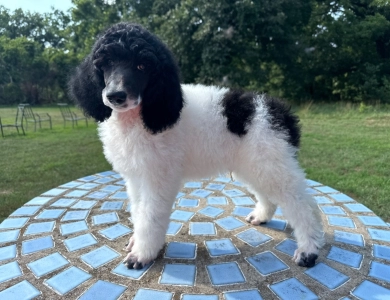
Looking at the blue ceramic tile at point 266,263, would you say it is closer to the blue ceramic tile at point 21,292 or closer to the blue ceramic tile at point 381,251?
the blue ceramic tile at point 381,251

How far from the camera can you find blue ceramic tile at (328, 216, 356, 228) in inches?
118

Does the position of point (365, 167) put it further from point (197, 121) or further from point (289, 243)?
point (197, 121)

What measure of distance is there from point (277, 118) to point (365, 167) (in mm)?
3469

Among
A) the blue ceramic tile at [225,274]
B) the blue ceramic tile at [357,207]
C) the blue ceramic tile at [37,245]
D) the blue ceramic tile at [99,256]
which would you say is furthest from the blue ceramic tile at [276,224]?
the blue ceramic tile at [37,245]

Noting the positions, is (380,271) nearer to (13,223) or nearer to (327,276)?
(327,276)

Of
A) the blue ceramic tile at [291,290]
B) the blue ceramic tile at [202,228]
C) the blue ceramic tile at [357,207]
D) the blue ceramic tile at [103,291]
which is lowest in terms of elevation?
the blue ceramic tile at [103,291]

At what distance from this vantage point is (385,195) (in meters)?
3.86

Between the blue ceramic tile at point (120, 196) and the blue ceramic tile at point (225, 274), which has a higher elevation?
the blue ceramic tile at point (120, 196)

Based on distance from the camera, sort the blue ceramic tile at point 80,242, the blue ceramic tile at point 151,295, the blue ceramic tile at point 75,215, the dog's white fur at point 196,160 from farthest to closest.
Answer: the blue ceramic tile at point 75,215 < the blue ceramic tile at point 80,242 < the dog's white fur at point 196,160 < the blue ceramic tile at point 151,295

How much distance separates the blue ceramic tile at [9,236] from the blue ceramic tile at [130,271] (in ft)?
3.64

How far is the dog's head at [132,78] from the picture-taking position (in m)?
1.99

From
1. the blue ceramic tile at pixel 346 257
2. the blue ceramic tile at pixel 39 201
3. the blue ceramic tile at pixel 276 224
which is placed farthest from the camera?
the blue ceramic tile at pixel 39 201

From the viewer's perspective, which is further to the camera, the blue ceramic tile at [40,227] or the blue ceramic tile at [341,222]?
the blue ceramic tile at [341,222]

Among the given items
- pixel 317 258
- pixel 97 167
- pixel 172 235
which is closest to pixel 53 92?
pixel 97 167
